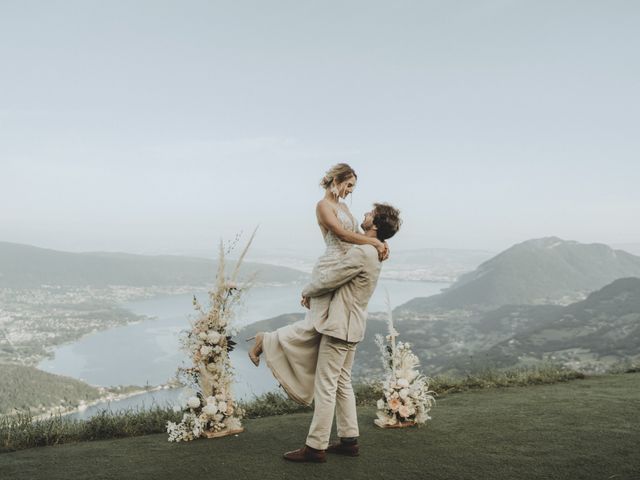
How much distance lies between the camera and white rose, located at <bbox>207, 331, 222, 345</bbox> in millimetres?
4504

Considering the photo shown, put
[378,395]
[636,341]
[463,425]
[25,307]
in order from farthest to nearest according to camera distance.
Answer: [25,307] < [636,341] < [378,395] < [463,425]

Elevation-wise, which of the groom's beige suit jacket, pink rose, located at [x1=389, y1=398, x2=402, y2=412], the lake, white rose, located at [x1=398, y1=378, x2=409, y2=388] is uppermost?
the groom's beige suit jacket

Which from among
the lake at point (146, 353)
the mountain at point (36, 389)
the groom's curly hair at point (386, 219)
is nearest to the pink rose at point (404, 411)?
the groom's curly hair at point (386, 219)

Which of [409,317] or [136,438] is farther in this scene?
[409,317]

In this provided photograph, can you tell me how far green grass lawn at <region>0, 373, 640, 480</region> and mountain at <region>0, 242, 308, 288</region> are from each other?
163 metres

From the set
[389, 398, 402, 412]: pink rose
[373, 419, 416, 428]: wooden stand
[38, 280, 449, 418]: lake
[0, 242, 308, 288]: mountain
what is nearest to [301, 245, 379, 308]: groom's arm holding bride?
[389, 398, 402, 412]: pink rose

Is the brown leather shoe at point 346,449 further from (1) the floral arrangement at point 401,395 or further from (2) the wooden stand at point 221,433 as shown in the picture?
(2) the wooden stand at point 221,433

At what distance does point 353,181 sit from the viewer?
12.5ft

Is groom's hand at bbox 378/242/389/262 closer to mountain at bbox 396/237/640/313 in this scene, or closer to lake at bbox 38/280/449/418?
lake at bbox 38/280/449/418

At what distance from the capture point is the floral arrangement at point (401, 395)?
460 centimetres

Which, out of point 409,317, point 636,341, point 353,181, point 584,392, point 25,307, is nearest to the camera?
point 353,181

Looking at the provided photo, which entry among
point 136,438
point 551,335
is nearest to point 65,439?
point 136,438

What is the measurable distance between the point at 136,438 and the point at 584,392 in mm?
Answer: 5083

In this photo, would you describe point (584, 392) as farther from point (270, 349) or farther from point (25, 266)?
point (25, 266)
